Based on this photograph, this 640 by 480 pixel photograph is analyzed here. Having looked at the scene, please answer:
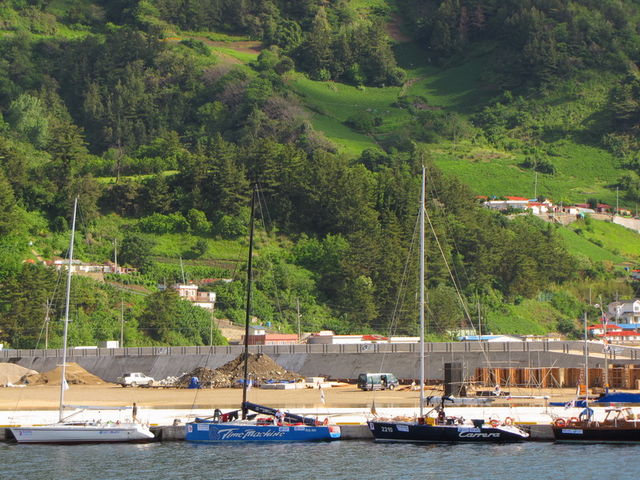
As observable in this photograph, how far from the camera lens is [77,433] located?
197 feet

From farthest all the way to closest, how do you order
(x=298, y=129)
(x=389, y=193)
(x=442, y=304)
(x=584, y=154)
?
(x=584, y=154) → (x=298, y=129) → (x=389, y=193) → (x=442, y=304)

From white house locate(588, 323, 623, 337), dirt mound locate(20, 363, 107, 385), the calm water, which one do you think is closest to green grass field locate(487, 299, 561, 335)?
white house locate(588, 323, 623, 337)

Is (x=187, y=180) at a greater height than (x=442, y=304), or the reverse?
(x=187, y=180)

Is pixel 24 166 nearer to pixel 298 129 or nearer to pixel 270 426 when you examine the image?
pixel 298 129

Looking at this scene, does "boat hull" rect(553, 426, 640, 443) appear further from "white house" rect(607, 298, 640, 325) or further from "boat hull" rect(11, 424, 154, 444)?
"white house" rect(607, 298, 640, 325)

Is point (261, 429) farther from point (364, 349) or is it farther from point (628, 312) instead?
point (628, 312)

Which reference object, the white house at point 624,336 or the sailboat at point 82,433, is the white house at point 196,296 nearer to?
the white house at point 624,336

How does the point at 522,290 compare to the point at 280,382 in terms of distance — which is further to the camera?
the point at 522,290

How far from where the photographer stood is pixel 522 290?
451ft

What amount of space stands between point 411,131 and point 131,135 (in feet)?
145

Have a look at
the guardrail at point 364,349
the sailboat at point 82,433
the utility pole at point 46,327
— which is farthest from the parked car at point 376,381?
the utility pole at point 46,327

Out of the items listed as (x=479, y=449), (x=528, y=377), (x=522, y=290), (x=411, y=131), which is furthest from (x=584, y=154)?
(x=479, y=449)

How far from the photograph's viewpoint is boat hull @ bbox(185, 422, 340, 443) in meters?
59.4

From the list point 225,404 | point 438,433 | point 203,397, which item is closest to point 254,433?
point 438,433
